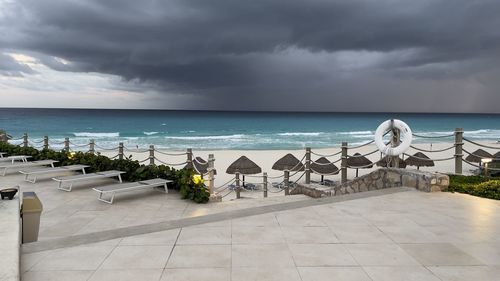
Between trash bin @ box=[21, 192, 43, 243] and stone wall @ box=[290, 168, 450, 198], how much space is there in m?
6.69

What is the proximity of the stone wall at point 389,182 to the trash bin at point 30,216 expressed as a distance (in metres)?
6.69

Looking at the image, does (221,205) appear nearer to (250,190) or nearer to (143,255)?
(143,255)

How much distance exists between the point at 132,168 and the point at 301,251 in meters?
6.66

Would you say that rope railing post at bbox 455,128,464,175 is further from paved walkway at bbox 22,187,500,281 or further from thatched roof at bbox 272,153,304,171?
thatched roof at bbox 272,153,304,171

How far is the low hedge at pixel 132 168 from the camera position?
7.33 metres

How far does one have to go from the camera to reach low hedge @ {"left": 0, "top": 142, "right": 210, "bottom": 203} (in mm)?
7332

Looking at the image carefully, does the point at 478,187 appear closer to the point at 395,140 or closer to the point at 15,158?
the point at 395,140

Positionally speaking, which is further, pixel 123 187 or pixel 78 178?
pixel 78 178

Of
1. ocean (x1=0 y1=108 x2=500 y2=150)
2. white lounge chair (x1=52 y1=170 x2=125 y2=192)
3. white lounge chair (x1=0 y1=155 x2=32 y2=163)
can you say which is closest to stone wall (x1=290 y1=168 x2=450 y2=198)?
white lounge chair (x1=52 y1=170 x2=125 y2=192)

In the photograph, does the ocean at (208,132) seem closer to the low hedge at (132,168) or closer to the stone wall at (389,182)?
the low hedge at (132,168)

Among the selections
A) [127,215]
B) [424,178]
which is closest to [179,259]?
[127,215]

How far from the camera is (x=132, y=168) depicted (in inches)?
359

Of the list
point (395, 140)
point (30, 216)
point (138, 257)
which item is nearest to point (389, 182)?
point (395, 140)

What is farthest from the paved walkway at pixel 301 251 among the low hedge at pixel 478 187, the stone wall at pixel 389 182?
the stone wall at pixel 389 182
